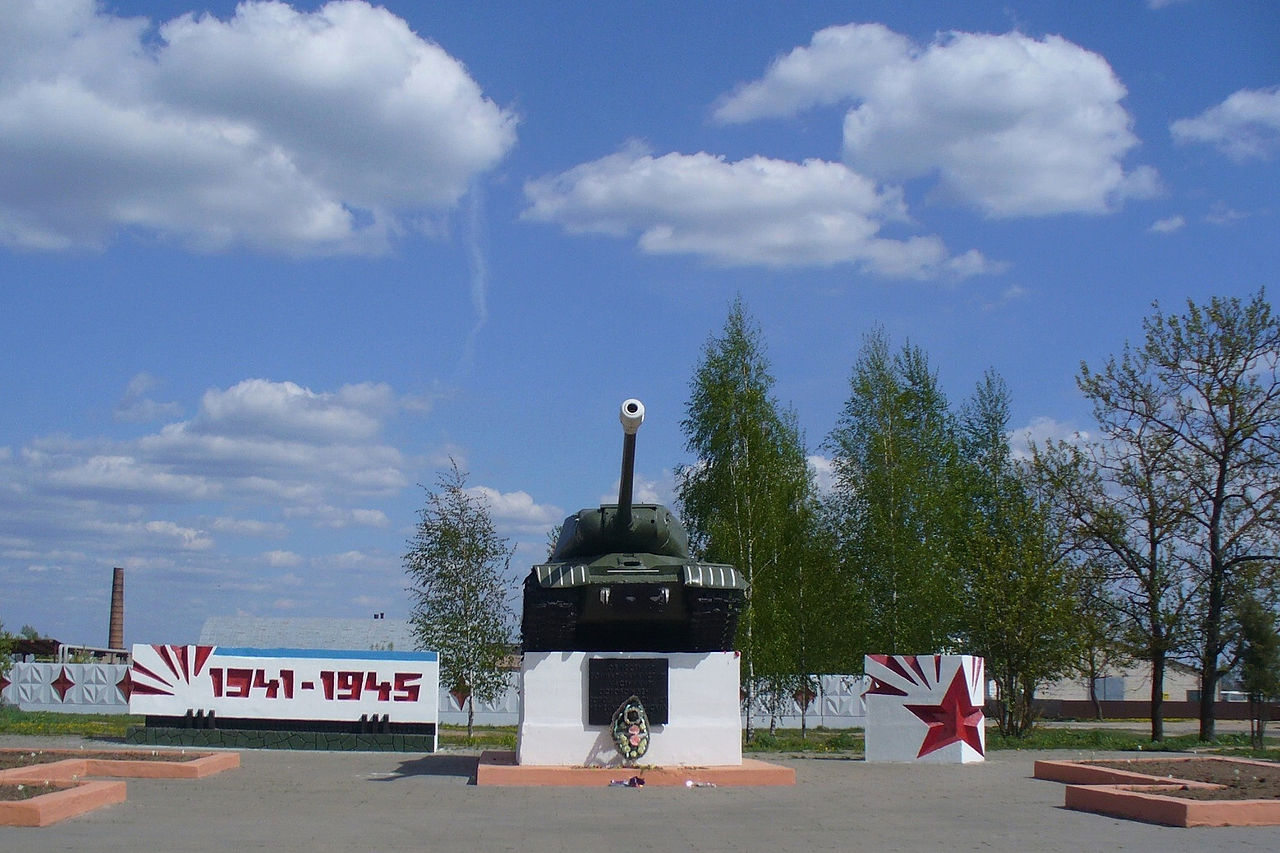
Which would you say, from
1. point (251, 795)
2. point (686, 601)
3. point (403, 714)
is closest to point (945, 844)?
point (686, 601)

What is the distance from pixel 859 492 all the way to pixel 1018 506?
365 centimetres

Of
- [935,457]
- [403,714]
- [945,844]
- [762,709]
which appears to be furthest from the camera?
[762,709]

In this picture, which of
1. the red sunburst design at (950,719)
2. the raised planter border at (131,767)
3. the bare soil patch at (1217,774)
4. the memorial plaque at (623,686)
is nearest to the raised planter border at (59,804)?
the raised planter border at (131,767)

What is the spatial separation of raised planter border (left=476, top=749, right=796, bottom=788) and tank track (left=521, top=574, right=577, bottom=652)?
158 centimetres

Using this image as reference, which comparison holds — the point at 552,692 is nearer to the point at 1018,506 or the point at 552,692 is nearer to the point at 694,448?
the point at 694,448

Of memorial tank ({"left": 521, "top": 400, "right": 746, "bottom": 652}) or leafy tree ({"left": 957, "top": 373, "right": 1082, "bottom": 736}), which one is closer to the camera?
memorial tank ({"left": 521, "top": 400, "right": 746, "bottom": 652})

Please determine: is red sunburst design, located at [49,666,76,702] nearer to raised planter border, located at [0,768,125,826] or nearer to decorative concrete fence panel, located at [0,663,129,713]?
decorative concrete fence panel, located at [0,663,129,713]

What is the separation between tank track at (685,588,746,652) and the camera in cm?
1527

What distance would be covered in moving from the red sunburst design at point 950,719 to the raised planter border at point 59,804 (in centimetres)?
1074

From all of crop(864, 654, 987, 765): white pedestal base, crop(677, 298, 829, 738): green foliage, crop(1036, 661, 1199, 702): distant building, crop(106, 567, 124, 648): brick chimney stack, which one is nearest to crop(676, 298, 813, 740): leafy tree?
crop(677, 298, 829, 738): green foliage

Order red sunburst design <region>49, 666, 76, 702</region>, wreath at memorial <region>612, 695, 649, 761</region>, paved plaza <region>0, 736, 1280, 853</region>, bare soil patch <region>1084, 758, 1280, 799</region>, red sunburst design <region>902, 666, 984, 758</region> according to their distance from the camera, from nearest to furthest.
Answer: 1. paved plaza <region>0, 736, 1280, 853</region>
2. bare soil patch <region>1084, 758, 1280, 799</region>
3. wreath at memorial <region>612, 695, 649, 761</region>
4. red sunburst design <region>902, 666, 984, 758</region>
5. red sunburst design <region>49, 666, 76, 702</region>

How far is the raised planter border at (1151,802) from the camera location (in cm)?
1035

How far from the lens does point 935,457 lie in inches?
1176

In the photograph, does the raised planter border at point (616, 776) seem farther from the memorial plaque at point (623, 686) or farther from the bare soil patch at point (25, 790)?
the bare soil patch at point (25, 790)
